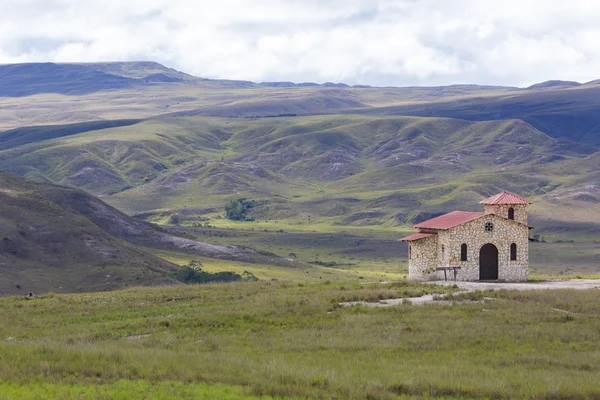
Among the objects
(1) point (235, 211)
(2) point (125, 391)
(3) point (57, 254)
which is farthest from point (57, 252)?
(1) point (235, 211)

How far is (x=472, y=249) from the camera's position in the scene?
5056cm

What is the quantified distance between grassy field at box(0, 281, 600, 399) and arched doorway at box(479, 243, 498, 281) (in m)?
11.0

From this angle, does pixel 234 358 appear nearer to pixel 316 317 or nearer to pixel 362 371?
pixel 362 371

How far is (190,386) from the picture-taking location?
Answer: 1909 cm

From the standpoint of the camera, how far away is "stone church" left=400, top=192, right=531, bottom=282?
5044cm

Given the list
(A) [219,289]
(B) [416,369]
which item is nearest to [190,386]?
(B) [416,369]

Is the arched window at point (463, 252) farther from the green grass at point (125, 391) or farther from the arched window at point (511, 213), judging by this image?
the green grass at point (125, 391)

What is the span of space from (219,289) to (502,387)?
24946 millimetres

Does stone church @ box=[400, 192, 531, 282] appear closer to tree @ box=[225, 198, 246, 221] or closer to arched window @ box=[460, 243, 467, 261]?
arched window @ box=[460, 243, 467, 261]

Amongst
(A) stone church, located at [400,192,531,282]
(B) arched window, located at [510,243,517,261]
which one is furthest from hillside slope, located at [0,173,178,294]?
(B) arched window, located at [510,243,517,261]

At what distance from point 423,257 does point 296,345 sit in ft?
91.7

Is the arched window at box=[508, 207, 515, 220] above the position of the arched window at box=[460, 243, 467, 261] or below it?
above

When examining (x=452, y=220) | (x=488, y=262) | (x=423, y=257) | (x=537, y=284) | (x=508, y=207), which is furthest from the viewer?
(x=508, y=207)

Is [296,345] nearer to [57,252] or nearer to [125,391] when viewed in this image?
[125,391]
